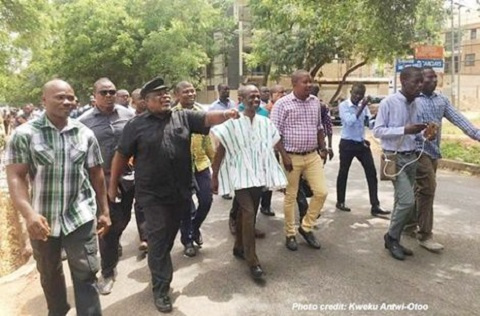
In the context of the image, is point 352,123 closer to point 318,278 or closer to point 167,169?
point 318,278

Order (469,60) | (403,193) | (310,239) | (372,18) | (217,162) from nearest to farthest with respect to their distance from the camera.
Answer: (217,162)
(403,193)
(310,239)
(372,18)
(469,60)

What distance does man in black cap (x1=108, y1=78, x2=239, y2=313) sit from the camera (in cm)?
396

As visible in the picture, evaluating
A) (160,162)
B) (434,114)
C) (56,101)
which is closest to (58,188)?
(56,101)

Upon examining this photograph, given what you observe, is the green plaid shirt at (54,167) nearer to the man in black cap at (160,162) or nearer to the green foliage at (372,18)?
the man in black cap at (160,162)

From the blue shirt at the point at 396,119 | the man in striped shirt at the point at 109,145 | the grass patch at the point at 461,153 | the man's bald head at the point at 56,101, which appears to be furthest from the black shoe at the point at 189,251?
the grass patch at the point at 461,153

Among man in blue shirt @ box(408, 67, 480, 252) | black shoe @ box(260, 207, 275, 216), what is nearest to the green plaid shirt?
man in blue shirt @ box(408, 67, 480, 252)

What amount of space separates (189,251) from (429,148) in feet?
8.99

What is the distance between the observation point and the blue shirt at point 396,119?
491 cm

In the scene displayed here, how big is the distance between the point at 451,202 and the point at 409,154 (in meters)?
2.94

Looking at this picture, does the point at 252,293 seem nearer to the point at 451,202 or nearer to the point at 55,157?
the point at 55,157

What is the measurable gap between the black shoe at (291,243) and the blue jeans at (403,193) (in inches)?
40.2

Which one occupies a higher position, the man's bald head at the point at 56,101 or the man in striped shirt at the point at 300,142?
the man's bald head at the point at 56,101

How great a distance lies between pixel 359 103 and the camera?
6.78 m

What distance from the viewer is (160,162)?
3.95 metres
